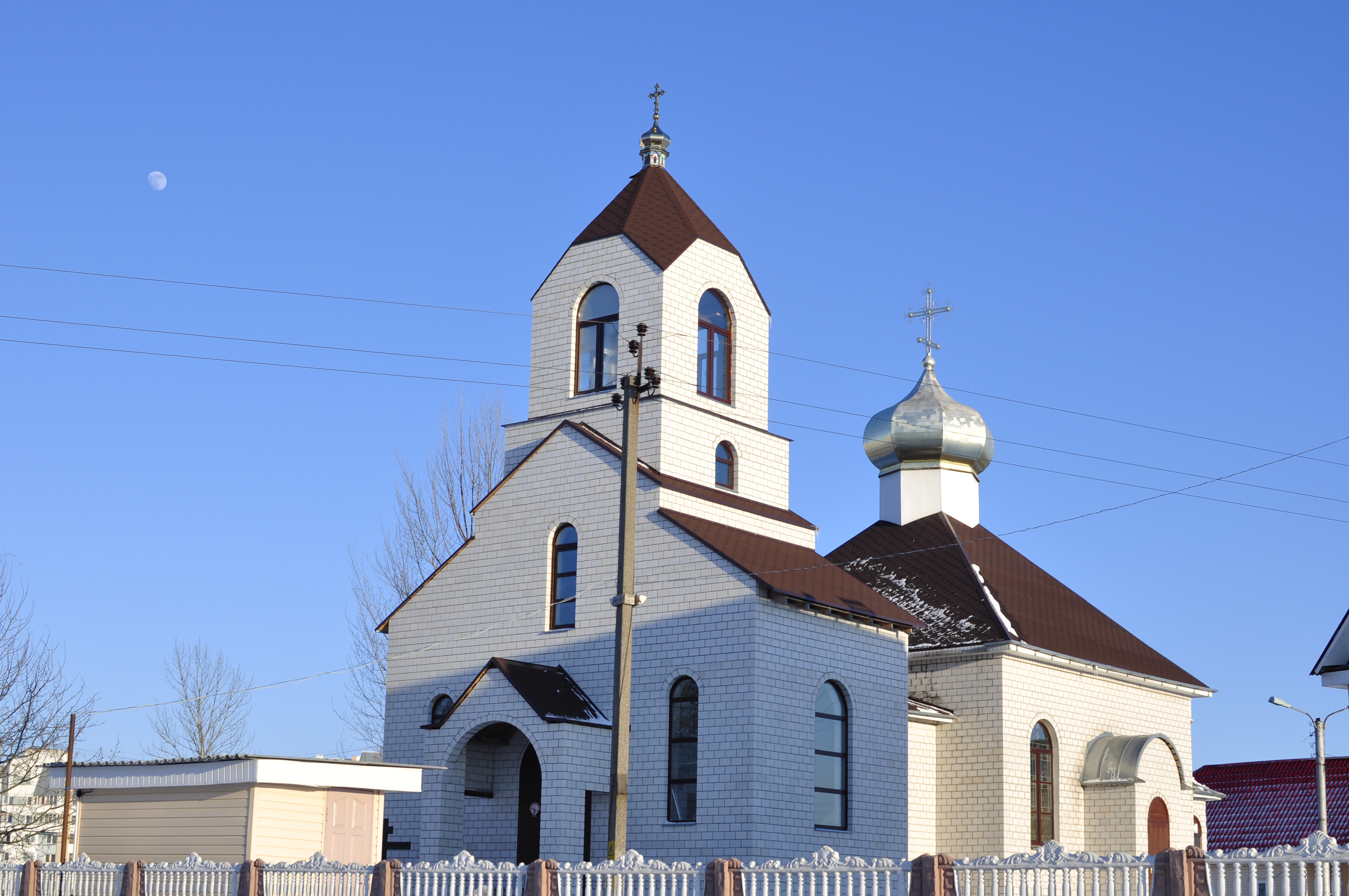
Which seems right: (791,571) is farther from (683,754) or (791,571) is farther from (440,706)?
(440,706)

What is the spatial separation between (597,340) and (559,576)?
3959 mm

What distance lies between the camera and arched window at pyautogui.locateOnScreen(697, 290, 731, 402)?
25.7m

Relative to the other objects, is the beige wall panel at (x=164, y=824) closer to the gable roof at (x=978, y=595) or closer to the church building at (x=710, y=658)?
the church building at (x=710, y=658)

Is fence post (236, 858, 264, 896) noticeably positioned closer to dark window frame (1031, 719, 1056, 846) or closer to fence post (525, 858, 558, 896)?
fence post (525, 858, 558, 896)

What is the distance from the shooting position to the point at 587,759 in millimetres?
21734

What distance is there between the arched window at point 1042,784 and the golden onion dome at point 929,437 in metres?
6.68

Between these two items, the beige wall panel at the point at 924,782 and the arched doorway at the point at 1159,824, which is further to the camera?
the arched doorway at the point at 1159,824

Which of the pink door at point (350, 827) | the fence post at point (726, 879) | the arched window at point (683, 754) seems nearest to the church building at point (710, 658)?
the arched window at point (683, 754)

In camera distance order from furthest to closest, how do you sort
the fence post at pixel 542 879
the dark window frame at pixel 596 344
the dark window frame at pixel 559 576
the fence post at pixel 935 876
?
the dark window frame at pixel 596 344 → the dark window frame at pixel 559 576 → the fence post at pixel 542 879 → the fence post at pixel 935 876

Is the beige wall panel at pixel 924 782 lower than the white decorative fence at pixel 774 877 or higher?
higher

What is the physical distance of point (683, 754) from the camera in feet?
73.0

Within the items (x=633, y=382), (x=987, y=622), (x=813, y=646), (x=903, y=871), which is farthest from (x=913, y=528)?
(x=903, y=871)

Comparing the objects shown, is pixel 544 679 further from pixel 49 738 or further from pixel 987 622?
pixel 49 738

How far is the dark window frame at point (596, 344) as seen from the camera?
83.3 ft
